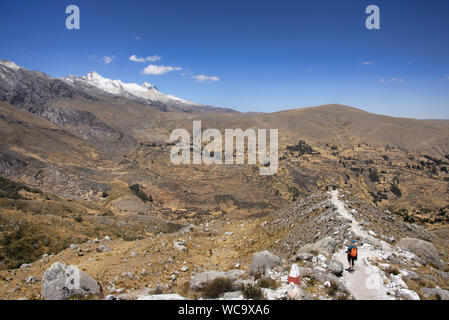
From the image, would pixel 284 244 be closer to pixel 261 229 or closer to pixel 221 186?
pixel 261 229

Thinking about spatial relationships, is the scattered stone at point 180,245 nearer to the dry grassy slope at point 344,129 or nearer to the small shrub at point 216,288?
the small shrub at point 216,288

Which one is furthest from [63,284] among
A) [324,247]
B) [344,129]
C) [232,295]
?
[344,129]

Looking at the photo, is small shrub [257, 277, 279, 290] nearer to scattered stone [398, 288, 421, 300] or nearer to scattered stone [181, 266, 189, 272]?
scattered stone [398, 288, 421, 300]

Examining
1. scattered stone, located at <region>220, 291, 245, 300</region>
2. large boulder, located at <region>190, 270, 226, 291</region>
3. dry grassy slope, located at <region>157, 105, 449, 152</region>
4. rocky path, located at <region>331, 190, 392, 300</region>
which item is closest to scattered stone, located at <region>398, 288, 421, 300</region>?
rocky path, located at <region>331, 190, 392, 300</region>

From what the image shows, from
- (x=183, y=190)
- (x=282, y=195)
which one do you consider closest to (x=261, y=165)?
(x=282, y=195)

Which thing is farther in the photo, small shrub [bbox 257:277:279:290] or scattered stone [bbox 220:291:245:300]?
small shrub [bbox 257:277:279:290]

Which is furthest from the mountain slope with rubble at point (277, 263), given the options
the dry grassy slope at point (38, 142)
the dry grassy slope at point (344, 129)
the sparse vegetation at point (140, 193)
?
the dry grassy slope at point (344, 129)
